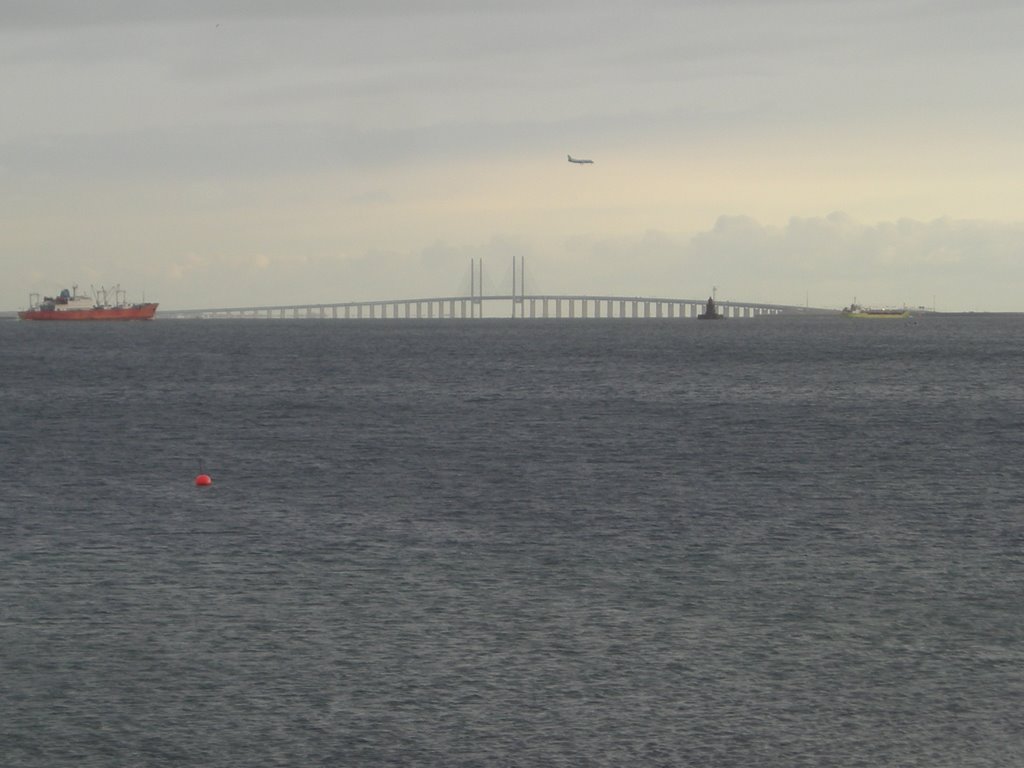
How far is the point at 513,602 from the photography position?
1483 inches

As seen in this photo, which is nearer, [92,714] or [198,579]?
[92,714]

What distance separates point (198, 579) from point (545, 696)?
48.9 ft

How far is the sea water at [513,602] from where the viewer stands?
27.4 m

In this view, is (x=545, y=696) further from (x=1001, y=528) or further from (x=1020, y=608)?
(x=1001, y=528)

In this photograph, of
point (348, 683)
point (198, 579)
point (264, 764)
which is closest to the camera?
point (264, 764)

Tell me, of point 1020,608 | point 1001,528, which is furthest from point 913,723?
point 1001,528

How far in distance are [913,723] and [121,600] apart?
20.8 m

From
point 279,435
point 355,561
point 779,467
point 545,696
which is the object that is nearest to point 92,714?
point 545,696

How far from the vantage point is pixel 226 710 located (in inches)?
1127

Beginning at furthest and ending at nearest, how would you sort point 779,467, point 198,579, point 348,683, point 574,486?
point 779,467
point 574,486
point 198,579
point 348,683

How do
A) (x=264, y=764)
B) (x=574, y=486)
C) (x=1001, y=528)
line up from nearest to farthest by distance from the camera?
1. (x=264, y=764)
2. (x=1001, y=528)
3. (x=574, y=486)

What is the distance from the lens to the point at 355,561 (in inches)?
1711

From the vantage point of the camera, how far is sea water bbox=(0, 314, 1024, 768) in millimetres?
27375

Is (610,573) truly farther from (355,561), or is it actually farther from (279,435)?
(279,435)
